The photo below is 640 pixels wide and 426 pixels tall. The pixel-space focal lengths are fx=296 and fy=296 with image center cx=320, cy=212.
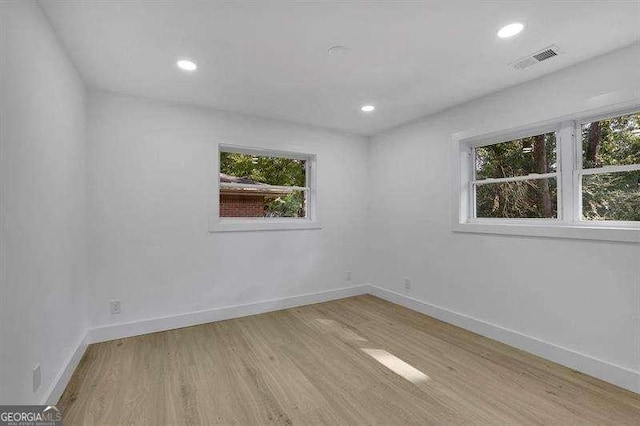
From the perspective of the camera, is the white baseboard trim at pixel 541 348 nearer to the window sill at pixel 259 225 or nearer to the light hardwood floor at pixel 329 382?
the light hardwood floor at pixel 329 382

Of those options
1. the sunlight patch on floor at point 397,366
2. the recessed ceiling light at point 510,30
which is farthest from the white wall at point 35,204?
the recessed ceiling light at point 510,30

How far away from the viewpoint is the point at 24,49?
1.54 meters

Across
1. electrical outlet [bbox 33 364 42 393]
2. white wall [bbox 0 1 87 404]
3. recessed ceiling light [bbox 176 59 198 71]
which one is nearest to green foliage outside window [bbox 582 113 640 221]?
recessed ceiling light [bbox 176 59 198 71]

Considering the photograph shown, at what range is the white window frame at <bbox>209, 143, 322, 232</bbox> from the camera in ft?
11.1

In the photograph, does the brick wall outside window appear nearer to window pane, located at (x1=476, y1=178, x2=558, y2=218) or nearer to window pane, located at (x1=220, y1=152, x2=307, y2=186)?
window pane, located at (x1=220, y1=152, x2=307, y2=186)

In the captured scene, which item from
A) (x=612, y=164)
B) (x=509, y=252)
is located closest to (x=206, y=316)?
(x=509, y=252)

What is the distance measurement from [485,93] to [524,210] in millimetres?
1202

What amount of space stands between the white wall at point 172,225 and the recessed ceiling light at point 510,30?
8.02 ft

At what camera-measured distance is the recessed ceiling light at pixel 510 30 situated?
74.3 inches

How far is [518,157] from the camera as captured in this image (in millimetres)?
2916

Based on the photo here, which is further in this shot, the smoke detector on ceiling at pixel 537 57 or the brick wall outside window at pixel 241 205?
the brick wall outside window at pixel 241 205

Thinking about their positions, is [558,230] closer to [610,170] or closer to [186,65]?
[610,170]

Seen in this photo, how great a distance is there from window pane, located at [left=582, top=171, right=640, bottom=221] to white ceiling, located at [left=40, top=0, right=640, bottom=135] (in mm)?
948

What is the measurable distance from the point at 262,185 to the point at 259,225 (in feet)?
1.67
